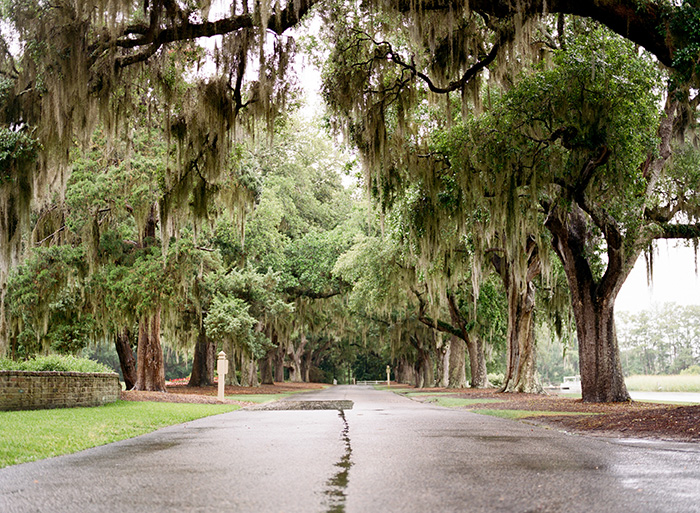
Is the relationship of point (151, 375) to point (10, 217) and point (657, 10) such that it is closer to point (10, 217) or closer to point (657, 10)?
point (10, 217)

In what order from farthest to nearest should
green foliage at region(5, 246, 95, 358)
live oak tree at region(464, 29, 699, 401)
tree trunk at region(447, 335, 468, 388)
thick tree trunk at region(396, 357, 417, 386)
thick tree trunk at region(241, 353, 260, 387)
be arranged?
thick tree trunk at region(396, 357, 417, 386) < thick tree trunk at region(241, 353, 260, 387) < tree trunk at region(447, 335, 468, 388) < green foliage at region(5, 246, 95, 358) < live oak tree at region(464, 29, 699, 401)

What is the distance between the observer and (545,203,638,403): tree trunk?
14.9 metres

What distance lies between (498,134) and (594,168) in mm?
1879

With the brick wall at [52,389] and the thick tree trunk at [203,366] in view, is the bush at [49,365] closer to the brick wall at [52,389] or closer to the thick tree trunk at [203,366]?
the brick wall at [52,389]

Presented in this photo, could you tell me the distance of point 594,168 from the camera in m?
11.5

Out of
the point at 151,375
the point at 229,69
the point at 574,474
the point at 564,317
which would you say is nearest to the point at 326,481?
the point at 574,474

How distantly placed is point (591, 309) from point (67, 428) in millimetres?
11789

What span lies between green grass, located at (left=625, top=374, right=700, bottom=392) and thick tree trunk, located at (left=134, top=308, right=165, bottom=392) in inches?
1095

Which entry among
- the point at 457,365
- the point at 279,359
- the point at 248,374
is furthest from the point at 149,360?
the point at 279,359

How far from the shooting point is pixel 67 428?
8.40m

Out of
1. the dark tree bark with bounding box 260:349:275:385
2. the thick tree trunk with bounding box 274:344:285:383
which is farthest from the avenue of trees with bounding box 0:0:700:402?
the thick tree trunk with bounding box 274:344:285:383

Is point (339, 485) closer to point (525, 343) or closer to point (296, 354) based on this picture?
point (525, 343)

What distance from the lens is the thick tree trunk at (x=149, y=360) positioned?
20.9 metres

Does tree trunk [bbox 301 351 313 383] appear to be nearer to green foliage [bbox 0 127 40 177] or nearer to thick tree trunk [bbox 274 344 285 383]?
thick tree trunk [bbox 274 344 285 383]
